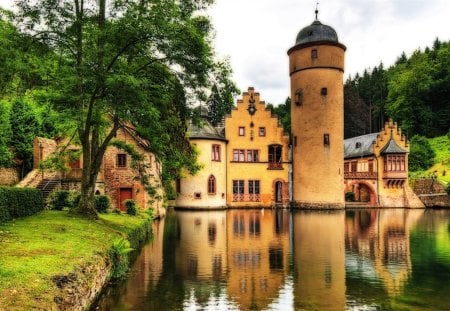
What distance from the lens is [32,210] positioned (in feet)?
64.0

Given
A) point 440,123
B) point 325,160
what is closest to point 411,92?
point 440,123

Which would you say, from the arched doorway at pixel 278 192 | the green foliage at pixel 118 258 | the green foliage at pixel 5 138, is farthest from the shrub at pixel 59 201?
the arched doorway at pixel 278 192

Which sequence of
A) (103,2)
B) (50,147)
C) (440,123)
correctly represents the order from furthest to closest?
(440,123), (50,147), (103,2)

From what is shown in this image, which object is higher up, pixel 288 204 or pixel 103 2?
pixel 103 2

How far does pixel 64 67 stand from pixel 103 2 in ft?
12.1

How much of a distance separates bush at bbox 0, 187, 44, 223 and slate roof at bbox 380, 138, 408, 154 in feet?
133

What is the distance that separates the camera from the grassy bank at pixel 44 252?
7840 mm

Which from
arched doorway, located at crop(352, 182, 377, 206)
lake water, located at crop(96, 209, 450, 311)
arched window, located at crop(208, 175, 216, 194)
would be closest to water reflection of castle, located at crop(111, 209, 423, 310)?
lake water, located at crop(96, 209, 450, 311)

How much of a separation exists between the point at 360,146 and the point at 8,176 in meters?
40.9

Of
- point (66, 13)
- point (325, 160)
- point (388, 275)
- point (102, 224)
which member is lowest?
point (388, 275)

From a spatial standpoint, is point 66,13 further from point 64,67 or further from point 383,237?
point 383,237

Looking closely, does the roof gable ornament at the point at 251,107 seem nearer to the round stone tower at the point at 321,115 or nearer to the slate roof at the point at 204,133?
the slate roof at the point at 204,133

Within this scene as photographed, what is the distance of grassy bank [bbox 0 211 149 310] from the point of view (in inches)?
309

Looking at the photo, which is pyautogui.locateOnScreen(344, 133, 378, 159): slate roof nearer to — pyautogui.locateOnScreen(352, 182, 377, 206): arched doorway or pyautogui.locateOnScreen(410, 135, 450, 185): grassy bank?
pyautogui.locateOnScreen(352, 182, 377, 206): arched doorway
